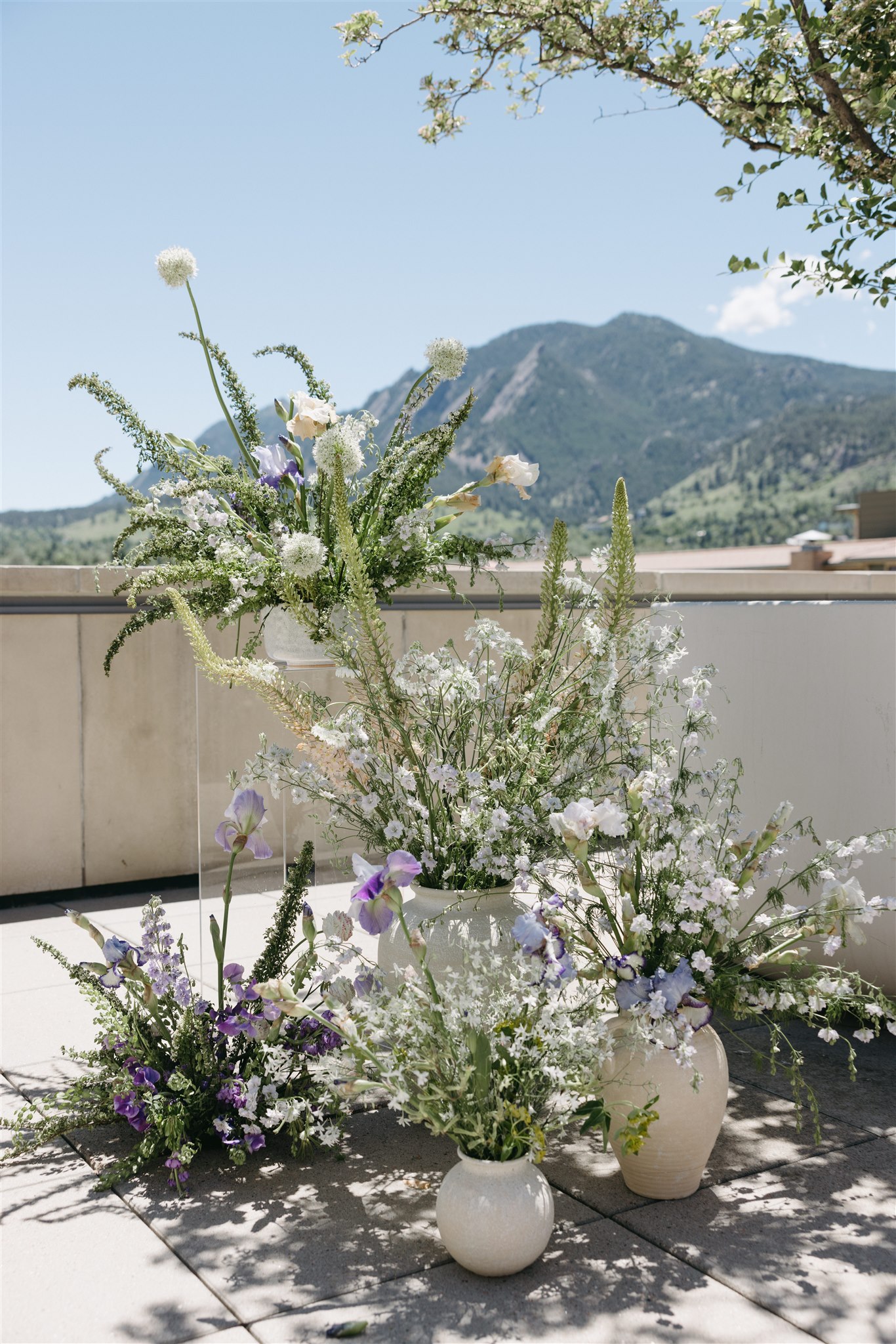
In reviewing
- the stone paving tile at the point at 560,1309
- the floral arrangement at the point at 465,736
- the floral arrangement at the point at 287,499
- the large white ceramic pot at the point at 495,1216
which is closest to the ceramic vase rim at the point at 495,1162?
the large white ceramic pot at the point at 495,1216

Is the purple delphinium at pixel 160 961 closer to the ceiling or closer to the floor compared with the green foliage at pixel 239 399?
closer to the floor

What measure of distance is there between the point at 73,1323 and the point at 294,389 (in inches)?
83.2

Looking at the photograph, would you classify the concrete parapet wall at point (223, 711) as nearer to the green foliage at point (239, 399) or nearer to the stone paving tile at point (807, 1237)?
the green foliage at point (239, 399)

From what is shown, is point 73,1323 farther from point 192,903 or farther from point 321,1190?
point 192,903

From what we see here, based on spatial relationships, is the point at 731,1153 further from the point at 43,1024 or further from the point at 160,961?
the point at 43,1024

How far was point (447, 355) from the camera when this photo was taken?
2.95 m

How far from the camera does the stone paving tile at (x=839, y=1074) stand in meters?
2.68

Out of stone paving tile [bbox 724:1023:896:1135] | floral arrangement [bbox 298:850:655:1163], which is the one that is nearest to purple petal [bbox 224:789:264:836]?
floral arrangement [bbox 298:850:655:1163]

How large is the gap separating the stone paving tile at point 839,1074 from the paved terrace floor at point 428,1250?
0.05ft

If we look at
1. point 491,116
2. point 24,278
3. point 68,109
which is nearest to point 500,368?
point 24,278

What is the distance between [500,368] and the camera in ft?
420

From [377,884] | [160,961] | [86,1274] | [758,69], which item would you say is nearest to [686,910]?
[377,884]

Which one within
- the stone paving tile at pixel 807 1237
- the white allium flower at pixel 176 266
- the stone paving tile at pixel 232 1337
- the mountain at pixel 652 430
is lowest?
the stone paving tile at pixel 807 1237

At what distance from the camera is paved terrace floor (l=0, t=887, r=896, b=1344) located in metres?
1.83
